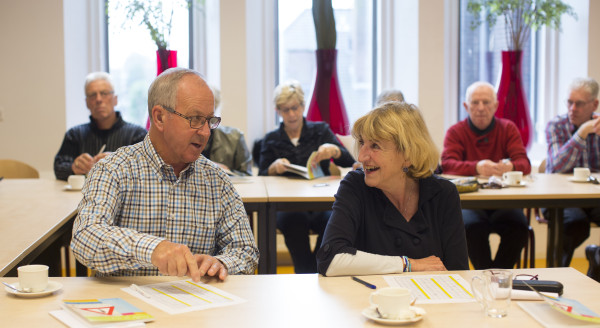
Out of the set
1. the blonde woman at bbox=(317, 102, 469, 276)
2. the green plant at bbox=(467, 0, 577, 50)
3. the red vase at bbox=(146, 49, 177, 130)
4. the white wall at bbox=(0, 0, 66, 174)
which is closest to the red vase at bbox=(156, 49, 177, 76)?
the red vase at bbox=(146, 49, 177, 130)

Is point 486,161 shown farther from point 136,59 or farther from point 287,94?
point 136,59

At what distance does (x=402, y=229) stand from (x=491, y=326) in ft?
2.47

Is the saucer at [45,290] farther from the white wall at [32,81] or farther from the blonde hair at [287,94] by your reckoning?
the white wall at [32,81]

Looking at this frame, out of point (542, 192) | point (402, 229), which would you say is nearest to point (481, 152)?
point (542, 192)

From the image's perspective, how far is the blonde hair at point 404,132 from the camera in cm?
215

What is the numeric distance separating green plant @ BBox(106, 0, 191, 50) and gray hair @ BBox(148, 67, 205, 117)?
10.2 feet

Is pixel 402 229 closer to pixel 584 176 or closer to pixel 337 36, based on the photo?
pixel 584 176

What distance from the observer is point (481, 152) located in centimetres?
436

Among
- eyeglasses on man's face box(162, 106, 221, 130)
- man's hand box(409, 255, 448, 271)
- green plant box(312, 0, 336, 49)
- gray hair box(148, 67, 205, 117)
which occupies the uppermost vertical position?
green plant box(312, 0, 336, 49)

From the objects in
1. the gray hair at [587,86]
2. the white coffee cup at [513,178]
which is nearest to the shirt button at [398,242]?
the white coffee cup at [513,178]

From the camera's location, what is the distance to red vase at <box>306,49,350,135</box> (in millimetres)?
5258

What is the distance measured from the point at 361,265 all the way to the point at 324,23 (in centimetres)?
365

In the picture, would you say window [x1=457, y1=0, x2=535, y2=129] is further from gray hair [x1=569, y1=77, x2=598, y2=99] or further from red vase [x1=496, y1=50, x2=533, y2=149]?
gray hair [x1=569, y1=77, x2=598, y2=99]

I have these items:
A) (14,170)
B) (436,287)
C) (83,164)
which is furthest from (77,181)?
(436,287)
